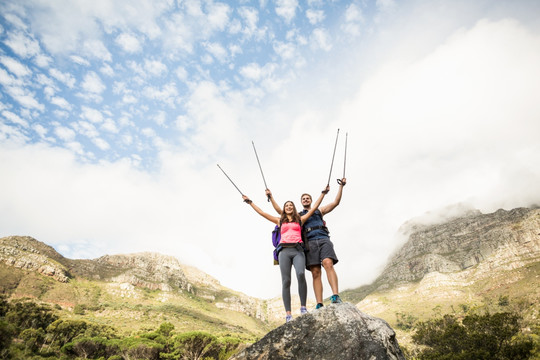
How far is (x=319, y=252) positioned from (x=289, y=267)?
2.10 feet

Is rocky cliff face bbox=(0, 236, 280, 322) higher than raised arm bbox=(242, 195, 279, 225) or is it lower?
higher

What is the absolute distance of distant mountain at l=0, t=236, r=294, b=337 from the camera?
89.4 m

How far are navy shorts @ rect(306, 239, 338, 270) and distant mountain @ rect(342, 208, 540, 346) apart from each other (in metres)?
84.9

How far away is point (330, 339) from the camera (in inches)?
128

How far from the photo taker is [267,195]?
6.03 metres

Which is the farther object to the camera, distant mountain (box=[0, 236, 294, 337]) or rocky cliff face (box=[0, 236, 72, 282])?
rocky cliff face (box=[0, 236, 72, 282])

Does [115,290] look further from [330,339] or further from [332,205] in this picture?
[330,339]

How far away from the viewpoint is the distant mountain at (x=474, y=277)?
3725 inches

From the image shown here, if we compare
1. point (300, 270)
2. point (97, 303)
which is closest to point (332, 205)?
point (300, 270)

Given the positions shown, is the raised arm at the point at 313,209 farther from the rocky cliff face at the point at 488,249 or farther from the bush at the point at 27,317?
the rocky cliff face at the point at 488,249

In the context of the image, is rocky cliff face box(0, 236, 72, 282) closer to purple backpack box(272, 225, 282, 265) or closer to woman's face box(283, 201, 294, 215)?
purple backpack box(272, 225, 282, 265)

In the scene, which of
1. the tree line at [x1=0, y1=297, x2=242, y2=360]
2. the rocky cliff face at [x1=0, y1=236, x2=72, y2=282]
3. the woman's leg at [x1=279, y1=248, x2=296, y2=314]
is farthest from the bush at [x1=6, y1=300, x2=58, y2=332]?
the rocky cliff face at [x1=0, y1=236, x2=72, y2=282]

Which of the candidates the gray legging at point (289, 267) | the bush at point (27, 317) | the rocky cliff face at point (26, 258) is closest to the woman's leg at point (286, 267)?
the gray legging at point (289, 267)

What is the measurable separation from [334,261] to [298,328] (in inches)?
70.9
